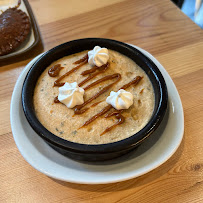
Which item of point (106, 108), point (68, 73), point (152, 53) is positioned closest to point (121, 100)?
point (106, 108)

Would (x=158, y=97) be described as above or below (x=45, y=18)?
below

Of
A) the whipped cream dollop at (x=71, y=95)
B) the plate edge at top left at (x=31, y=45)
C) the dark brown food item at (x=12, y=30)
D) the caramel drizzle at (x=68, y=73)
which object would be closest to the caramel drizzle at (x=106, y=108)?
the whipped cream dollop at (x=71, y=95)

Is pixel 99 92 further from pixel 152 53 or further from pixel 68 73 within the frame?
pixel 152 53

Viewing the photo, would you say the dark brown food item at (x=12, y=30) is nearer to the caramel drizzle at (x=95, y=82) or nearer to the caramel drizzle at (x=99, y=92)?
the caramel drizzle at (x=95, y=82)

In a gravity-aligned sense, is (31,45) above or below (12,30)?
below

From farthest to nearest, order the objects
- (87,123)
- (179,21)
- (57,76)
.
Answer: (179,21) → (57,76) → (87,123)

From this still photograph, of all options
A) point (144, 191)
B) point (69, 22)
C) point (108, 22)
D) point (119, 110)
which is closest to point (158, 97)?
point (119, 110)

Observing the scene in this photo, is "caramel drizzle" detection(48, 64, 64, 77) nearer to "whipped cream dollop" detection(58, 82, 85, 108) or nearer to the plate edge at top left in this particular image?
"whipped cream dollop" detection(58, 82, 85, 108)

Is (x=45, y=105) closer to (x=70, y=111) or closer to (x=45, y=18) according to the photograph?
(x=70, y=111)
